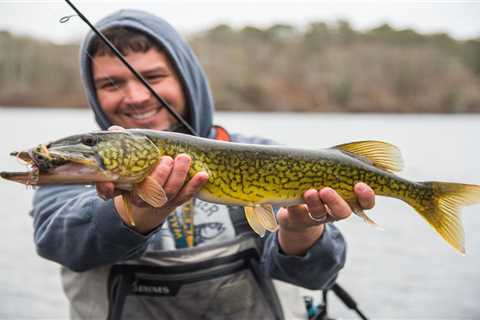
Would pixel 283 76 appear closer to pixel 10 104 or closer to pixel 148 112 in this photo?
pixel 10 104

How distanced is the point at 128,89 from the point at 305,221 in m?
1.11

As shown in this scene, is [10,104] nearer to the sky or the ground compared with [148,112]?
nearer to the ground

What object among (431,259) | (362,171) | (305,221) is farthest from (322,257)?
(431,259)

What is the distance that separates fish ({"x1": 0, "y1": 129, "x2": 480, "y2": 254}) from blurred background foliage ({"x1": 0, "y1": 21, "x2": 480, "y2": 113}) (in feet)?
75.9

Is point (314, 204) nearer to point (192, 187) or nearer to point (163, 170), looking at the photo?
point (192, 187)

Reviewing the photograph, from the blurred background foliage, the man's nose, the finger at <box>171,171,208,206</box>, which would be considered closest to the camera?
the finger at <box>171,171,208,206</box>

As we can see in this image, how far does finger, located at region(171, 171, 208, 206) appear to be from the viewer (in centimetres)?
179

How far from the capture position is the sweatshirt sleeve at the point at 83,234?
A: 215 centimetres

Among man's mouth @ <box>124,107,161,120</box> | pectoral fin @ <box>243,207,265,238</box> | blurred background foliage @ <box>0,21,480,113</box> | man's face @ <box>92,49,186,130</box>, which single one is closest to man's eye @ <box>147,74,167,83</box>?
man's face @ <box>92,49,186,130</box>

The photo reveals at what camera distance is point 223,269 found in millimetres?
2482

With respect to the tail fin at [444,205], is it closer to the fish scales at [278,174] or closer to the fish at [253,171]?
the fish at [253,171]

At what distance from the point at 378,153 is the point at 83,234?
1.20 meters

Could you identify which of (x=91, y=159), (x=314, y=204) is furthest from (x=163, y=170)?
(x=314, y=204)

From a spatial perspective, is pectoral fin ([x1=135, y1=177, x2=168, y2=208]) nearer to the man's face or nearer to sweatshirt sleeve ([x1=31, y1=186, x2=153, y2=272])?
sweatshirt sleeve ([x1=31, y1=186, x2=153, y2=272])
